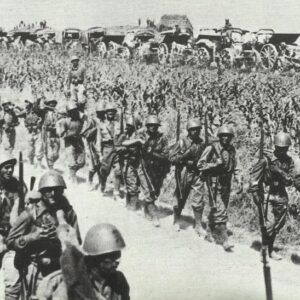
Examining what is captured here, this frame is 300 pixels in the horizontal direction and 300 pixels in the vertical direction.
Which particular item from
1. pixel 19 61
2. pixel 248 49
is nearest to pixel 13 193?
pixel 248 49

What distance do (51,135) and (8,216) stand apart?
24.8 feet

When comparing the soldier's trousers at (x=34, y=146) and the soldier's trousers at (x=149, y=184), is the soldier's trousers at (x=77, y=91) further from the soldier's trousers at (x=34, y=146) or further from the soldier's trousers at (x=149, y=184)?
the soldier's trousers at (x=149, y=184)

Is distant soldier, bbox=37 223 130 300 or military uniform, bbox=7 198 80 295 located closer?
distant soldier, bbox=37 223 130 300

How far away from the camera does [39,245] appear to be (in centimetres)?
543

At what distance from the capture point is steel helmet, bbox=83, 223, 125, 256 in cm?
432

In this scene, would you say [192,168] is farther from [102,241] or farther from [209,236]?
[102,241]

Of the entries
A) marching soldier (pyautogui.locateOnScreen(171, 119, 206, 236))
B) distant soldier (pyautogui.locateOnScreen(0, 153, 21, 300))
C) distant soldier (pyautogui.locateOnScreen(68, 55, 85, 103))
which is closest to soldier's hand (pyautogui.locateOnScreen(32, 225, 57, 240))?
distant soldier (pyautogui.locateOnScreen(0, 153, 21, 300))

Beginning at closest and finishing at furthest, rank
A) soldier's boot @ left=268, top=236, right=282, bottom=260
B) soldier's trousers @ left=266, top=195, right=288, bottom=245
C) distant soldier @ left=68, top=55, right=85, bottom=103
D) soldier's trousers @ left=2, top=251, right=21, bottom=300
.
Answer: soldier's trousers @ left=2, top=251, right=21, bottom=300
soldier's trousers @ left=266, top=195, right=288, bottom=245
soldier's boot @ left=268, top=236, right=282, bottom=260
distant soldier @ left=68, top=55, right=85, bottom=103

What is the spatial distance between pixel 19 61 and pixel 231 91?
14.7 metres

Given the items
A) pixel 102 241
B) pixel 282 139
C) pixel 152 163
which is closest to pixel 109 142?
pixel 152 163

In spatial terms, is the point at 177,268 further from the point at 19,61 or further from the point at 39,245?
the point at 19,61

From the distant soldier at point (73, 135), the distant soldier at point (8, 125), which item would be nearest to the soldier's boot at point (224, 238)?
the distant soldier at point (73, 135)

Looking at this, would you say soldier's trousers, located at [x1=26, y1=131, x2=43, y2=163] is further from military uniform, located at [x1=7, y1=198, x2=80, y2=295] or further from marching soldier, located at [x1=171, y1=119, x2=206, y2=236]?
military uniform, located at [x1=7, y1=198, x2=80, y2=295]

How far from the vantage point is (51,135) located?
14125 millimetres
